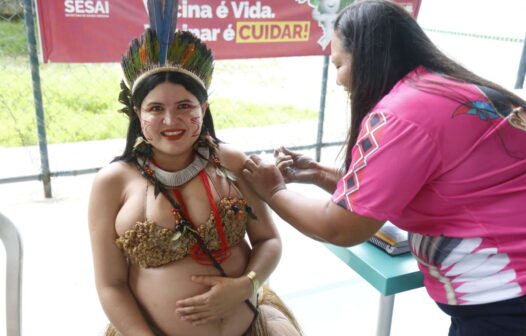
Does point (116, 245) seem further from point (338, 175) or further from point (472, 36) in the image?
point (472, 36)

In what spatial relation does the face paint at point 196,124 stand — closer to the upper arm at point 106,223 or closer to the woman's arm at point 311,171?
the upper arm at point 106,223

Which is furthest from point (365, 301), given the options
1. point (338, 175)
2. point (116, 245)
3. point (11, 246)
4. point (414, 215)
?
point (11, 246)

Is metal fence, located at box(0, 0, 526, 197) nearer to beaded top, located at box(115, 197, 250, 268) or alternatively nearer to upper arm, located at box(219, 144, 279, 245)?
upper arm, located at box(219, 144, 279, 245)

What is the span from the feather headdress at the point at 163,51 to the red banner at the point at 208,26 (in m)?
1.95

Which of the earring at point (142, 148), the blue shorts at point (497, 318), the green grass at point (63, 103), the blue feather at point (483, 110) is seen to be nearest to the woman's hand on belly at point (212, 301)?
the earring at point (142, 148)

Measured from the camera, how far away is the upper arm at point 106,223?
4.61 feet

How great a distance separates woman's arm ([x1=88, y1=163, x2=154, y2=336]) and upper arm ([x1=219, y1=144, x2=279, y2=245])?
351mm

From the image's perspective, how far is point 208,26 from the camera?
348cm

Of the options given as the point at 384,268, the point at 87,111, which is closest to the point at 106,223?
the point at 384,268

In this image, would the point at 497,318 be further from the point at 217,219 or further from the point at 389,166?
the point at 217,219

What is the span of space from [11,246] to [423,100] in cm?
123

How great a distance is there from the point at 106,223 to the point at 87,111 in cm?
373

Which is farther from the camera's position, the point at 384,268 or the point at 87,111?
the point at 87,111

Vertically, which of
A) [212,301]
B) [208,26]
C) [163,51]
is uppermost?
[163,51]
